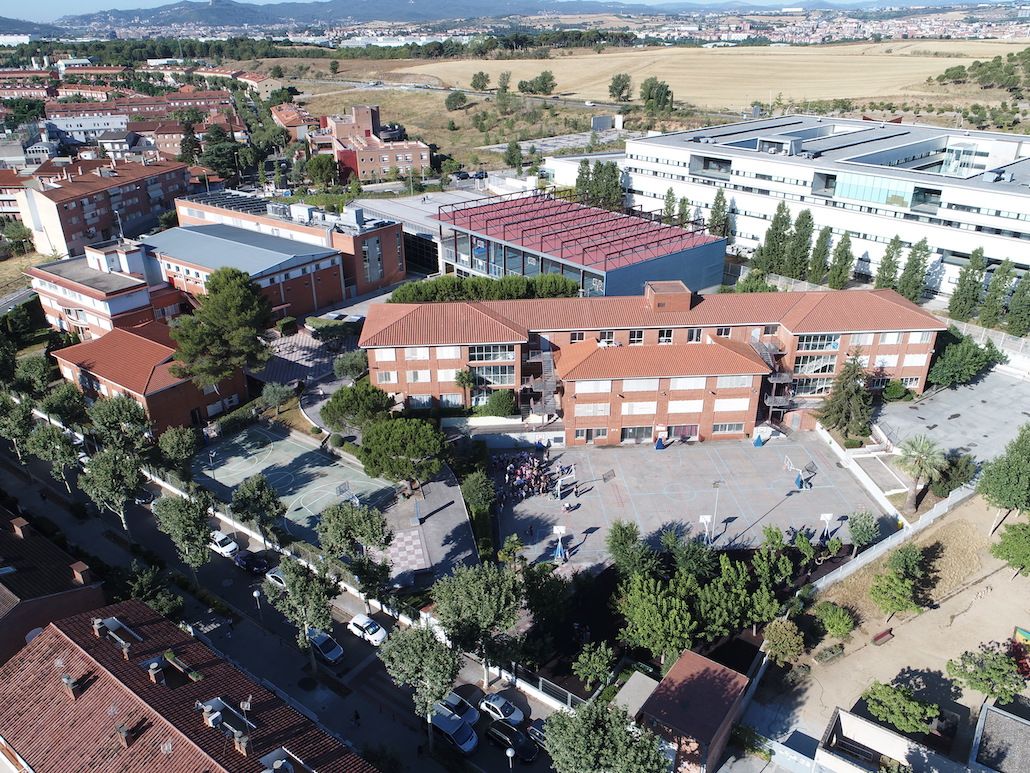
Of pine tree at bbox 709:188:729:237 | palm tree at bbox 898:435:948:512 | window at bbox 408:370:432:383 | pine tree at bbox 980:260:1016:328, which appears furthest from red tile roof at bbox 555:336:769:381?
pine tree at bbox 709:188:729:237

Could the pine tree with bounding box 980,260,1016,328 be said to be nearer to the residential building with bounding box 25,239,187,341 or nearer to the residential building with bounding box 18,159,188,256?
the residential building with bounding box 25,239,187,341

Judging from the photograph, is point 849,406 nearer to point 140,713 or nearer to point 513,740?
point 513,740

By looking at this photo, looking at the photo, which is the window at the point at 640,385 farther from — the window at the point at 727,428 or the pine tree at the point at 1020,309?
the pine tree at the point at 1020,309

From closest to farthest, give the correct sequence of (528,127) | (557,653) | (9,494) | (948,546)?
(557,653) < (948,546) < (9,494) < (528,127)

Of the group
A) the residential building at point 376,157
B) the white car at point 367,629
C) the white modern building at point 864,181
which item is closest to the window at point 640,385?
the white car at point 367,629

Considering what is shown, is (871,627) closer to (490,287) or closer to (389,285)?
(490,287)

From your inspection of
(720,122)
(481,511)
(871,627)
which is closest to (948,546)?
(871,627)
